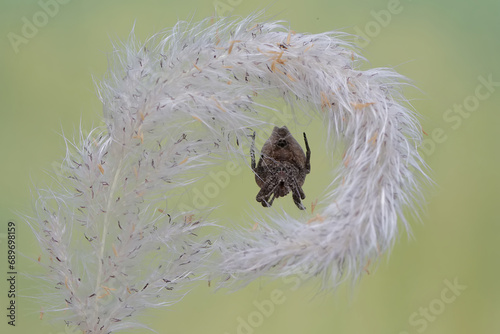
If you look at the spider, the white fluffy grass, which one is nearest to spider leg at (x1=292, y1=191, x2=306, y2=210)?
the spider

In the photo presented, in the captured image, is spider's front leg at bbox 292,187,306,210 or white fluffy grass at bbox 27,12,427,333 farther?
spider's front leg at bbox 292,187,306,210

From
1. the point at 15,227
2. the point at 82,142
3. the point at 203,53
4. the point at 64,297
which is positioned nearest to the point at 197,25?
the point at 203,53

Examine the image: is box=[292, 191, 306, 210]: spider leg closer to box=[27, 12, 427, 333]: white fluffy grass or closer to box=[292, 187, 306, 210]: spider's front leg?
box=[292, 187, 306, 210]: spider's front leg

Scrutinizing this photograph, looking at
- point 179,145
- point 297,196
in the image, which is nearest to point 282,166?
point 297,196

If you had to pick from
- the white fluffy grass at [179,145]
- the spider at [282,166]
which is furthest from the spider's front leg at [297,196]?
the white fluffy grass at [179,145]

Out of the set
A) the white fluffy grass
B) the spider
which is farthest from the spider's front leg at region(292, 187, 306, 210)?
the white fluffy grass

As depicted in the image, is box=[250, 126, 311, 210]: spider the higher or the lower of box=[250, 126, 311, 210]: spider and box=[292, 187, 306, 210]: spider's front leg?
the higher

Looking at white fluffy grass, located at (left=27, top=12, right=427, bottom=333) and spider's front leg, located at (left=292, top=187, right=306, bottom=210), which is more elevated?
white fluffy grass, located at (left=27, top=12, right=427, bottom=333)

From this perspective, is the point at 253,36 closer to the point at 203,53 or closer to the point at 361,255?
the point at 203,53

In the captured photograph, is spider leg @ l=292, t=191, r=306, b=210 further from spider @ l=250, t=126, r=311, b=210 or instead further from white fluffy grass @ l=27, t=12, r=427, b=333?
white fluffy grass @ l=27, t=12, r=427, b=333
